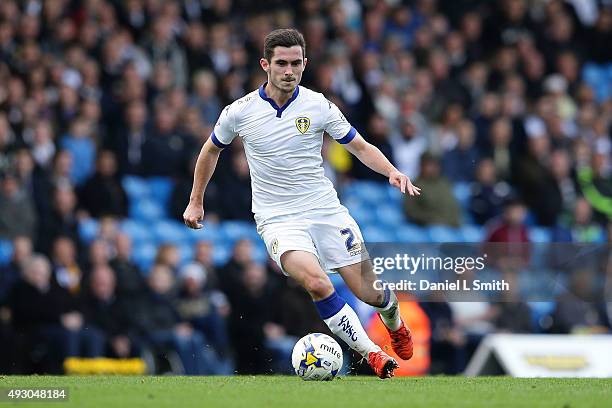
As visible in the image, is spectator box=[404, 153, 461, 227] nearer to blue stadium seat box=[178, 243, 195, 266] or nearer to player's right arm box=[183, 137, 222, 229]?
blue stadium seat box=[178, 243, 195, 266]

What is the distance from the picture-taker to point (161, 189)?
17.6 m

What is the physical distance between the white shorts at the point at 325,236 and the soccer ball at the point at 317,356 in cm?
65

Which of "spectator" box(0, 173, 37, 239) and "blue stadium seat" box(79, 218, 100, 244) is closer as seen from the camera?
"spectator" box(0, 173, 37, 239)

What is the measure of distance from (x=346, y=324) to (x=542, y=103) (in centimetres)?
1209

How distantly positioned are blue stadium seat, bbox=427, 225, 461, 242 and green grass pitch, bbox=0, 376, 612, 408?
7.44 m

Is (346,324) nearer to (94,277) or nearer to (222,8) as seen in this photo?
(94,277)

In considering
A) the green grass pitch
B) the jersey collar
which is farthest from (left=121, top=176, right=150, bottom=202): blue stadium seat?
the jersey collar

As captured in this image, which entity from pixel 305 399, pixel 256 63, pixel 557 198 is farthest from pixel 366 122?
pixel 305 399

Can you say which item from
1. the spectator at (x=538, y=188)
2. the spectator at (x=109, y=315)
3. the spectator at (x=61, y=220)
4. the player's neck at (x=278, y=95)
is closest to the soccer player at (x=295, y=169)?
the player's neck at (x=278, y=95)

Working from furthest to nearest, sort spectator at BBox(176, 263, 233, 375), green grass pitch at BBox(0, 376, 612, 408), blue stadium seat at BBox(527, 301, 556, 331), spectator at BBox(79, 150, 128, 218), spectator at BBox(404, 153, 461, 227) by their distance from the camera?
spectator at BBox(404, 153, 461, 227), blue stadium seat at BBox(527, 301, 556, 331), spectator at BBox(79, 150, 128, 218), spectator at BBox(176, 263, 233, 375), green grass pitch at BBox(0, 376, 612, 408)

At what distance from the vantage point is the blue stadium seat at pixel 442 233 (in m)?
18.5

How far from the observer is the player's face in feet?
33.2

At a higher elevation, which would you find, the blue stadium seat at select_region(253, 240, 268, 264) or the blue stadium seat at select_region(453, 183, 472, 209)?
the blue stadium seat at select_region(453, 183, 472, 209)
